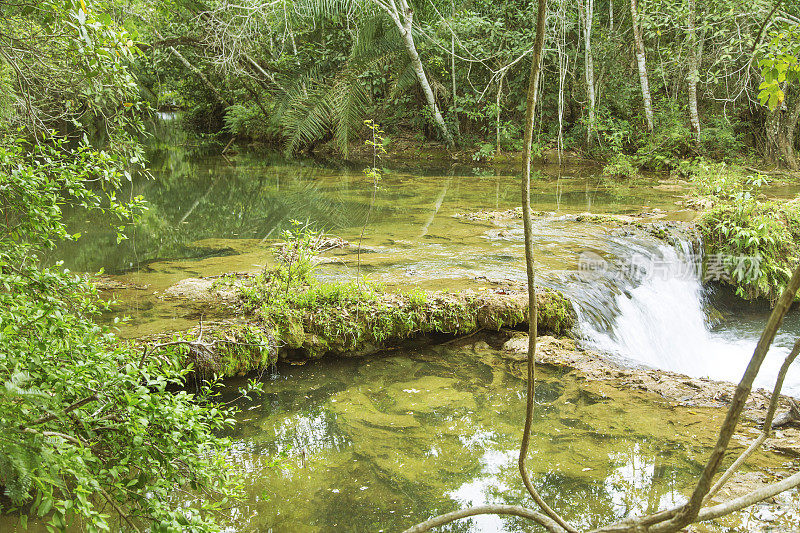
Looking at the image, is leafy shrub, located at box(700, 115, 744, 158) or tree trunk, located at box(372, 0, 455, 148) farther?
tree trunk, located at box(372, 0, 455, 148)

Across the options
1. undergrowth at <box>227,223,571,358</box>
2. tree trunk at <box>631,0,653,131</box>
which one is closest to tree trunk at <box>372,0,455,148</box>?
tree trunk at <box>631,0,653,131</box>

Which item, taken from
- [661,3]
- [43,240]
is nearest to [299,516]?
[43,240]

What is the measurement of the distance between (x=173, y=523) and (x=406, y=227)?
7272mm

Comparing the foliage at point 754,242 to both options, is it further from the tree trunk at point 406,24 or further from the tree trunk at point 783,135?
the tree trunk at point 406,24

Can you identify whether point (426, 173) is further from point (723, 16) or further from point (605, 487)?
point (605, 487)

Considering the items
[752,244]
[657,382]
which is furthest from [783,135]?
[657,382]

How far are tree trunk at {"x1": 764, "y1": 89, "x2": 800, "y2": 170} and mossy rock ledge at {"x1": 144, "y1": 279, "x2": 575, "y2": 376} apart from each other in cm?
1118

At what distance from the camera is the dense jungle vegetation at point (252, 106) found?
7.54 ft

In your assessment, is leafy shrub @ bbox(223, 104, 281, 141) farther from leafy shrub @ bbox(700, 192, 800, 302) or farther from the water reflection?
the water reflection

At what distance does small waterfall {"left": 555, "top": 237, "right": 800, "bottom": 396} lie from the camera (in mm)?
6051

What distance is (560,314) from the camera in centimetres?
578

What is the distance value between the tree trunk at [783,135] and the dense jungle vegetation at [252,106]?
0.18 feet

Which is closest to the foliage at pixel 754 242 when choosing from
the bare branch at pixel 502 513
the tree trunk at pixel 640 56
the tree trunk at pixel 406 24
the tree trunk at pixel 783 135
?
the tree trunk at pixel 783 135

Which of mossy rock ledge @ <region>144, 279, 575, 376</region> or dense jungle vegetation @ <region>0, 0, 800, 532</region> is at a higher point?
dense jungle vegetation @ <region>0, 0, 800, 532</region>
